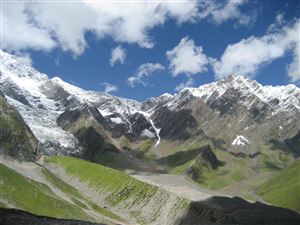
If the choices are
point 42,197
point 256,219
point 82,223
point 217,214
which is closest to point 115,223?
point 42,197

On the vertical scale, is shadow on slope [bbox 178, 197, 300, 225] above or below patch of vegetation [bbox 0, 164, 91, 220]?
above

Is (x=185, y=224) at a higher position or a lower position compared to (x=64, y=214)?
higher

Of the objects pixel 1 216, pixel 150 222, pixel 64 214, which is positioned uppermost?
pixel 150 222

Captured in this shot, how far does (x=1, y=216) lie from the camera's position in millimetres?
79875

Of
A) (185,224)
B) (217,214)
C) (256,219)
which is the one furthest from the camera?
(185,224)

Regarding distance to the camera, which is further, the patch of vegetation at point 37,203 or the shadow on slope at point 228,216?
the patch of vegetation at point 37,203

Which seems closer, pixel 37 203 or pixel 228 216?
pixel 228 216

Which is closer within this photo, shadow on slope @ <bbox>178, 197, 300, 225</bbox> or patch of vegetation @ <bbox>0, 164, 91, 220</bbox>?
shadow on slope @ <bbox>178, 197, 300, 225</bbox>

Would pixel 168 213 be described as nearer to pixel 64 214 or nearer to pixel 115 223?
pixel 115 223

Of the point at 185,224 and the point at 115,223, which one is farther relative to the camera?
the point at 115,223

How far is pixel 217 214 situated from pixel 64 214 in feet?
167

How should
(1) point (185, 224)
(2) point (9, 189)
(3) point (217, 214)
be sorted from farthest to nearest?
1. (2) point (9, 189)
2. (1) point (185, 224)
3. (3) point (217, 214)

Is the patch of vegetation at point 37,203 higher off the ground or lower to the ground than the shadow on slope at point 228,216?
lower

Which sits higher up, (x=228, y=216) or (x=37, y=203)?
(x=228, y=216)
